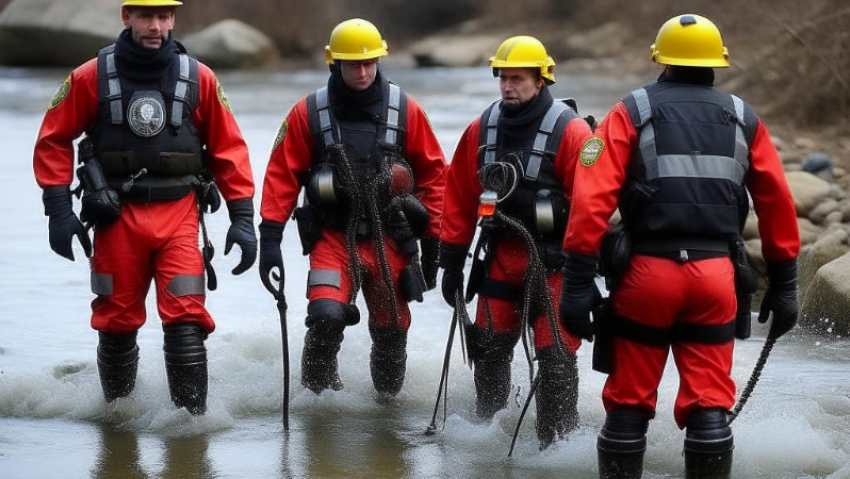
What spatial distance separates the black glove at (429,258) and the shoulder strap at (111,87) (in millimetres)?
1640

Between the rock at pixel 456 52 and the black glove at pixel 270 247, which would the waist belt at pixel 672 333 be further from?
the rock at pixel 456 52

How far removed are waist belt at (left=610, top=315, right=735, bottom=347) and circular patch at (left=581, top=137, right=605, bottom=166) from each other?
59 cm

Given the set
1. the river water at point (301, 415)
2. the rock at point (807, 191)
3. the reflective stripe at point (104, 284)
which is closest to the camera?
the river water at point (301, 415)

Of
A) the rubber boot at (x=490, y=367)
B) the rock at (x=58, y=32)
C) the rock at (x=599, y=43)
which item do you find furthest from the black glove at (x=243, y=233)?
the rock at (x=58, y=32)

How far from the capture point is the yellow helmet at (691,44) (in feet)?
16.8

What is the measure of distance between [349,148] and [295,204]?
1.23ft

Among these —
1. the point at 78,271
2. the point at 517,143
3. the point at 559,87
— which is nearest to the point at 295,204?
the point at 517,143

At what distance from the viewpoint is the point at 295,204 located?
6.63 meters

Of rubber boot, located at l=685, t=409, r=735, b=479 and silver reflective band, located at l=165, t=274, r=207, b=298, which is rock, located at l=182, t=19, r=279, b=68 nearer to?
silver reflective band, located at l=165, t=274, r=207, b=298

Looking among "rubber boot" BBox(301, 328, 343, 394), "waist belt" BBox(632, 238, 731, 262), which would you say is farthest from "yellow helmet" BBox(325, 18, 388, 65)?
"waist belt" BBox(632, 238, 731, 262)

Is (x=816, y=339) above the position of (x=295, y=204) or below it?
below

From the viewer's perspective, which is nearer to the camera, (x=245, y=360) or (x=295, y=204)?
(x=295, y=204)

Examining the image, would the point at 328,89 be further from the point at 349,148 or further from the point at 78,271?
the point at 78,271

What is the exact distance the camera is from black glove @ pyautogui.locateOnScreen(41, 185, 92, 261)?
20.6ft
